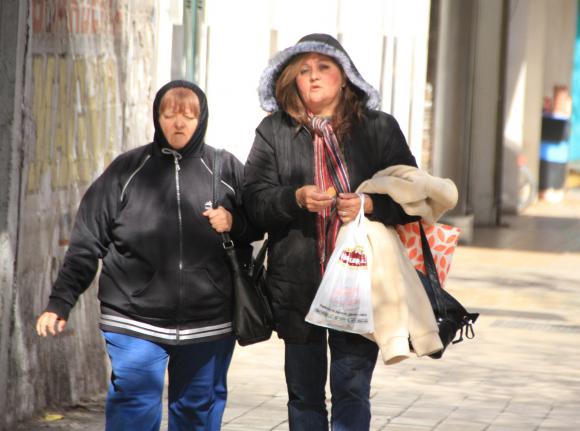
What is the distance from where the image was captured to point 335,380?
5.13 m

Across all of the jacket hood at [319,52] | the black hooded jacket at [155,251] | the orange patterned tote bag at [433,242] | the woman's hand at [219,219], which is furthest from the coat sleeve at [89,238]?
the orange patterned tote bag at [433,242]

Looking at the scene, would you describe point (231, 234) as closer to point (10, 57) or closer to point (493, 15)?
point (10, 57)

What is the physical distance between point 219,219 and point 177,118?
1.32ft

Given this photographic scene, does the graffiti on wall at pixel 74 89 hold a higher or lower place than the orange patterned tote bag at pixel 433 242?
higher

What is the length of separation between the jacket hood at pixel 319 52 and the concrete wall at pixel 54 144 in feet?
4.83

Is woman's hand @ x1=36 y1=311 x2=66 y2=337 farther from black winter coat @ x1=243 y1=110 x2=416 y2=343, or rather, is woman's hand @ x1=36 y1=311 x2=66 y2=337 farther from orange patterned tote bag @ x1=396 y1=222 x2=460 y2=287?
orange patterned tote bag @ x1=396 y1=222 x2=460 y2=287

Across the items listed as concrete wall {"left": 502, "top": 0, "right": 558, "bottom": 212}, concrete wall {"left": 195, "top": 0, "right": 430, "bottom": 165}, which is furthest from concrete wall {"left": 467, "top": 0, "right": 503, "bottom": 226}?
concrete wall {"left": 195, "top": 0, "right": 430, "bottom": 165}

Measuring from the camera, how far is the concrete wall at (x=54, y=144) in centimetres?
630

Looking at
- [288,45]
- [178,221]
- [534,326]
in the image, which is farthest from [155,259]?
[288,45]

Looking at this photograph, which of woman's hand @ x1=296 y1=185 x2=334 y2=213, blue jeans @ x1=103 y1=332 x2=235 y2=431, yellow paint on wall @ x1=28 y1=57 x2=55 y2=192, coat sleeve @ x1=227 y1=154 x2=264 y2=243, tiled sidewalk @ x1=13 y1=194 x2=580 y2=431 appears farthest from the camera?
tiled sidewalk @ x1=13 y1=194 x2=580 y2=431

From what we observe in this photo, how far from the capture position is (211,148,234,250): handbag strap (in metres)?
5.11

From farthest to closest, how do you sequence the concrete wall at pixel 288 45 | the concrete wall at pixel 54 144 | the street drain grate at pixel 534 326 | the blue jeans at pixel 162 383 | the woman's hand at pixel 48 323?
the concrete wall at pixel 288 45, the street drain grate at pixel 534 326, the concrete wall at pixel 54 144, the blue jeans at pixel 162 383, the woman's hand at pixel 48 323

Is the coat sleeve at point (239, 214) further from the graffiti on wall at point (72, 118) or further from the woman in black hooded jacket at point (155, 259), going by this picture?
the graffiti on wall at point (72, 118)

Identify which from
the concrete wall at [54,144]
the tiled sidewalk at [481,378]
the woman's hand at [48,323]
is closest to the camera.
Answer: the woman's hand at [48,323]
